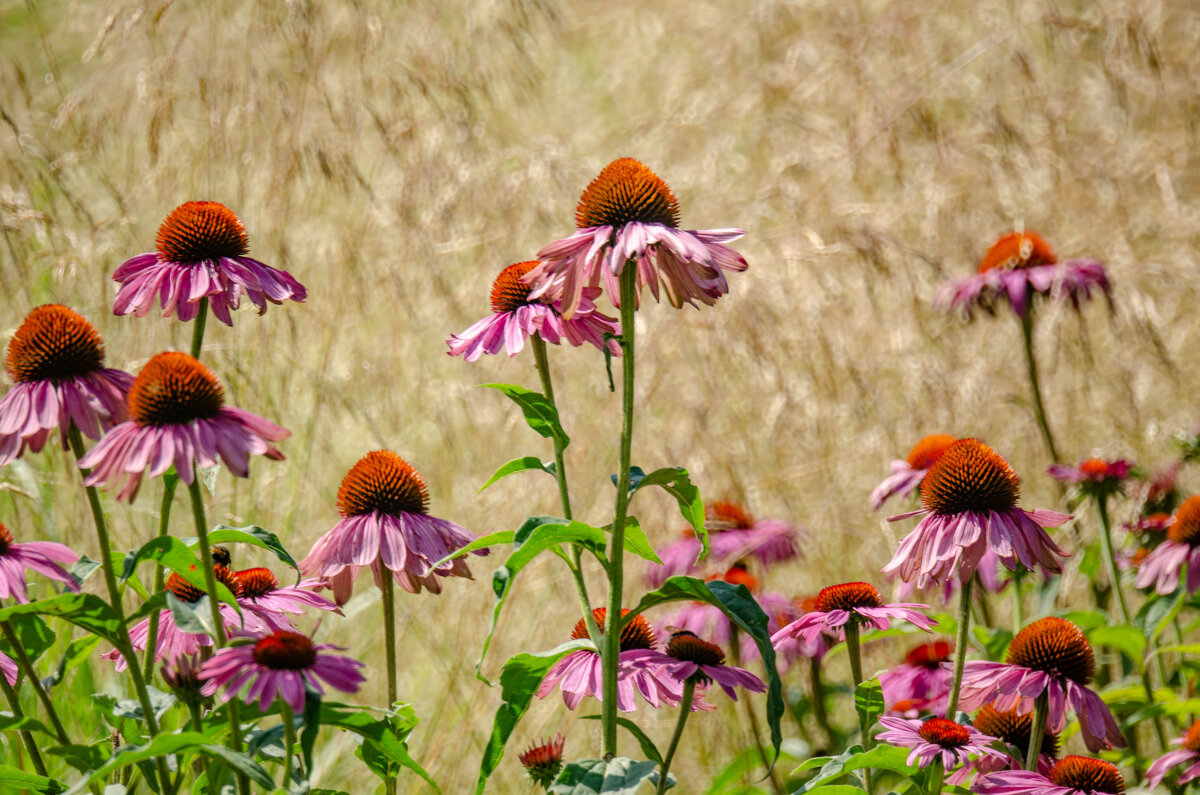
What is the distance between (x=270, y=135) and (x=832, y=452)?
1417 millimetres

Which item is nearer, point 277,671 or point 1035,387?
point 277,671

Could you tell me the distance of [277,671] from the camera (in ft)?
2.23

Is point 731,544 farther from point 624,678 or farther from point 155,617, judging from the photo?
point 155,617

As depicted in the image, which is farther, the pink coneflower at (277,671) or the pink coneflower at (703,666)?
the pink coneflower at (703,666)

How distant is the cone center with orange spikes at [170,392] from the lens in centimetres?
71

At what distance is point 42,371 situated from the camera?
0.78 m

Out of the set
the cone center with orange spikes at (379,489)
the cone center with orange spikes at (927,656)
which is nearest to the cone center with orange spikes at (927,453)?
the cone center with orange spikes at (927,656)

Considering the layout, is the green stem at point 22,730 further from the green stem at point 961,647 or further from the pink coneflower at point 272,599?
the green stem at point 961,647

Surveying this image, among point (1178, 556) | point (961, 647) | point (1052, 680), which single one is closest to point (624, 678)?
point (961, 647)

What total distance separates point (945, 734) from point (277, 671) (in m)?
0.52

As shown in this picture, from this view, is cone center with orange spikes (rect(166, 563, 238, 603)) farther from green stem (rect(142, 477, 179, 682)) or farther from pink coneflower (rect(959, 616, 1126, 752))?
pink coneflower (rect(959, 616, 1126, 752))

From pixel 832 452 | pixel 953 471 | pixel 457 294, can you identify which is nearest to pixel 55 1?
pixel 457 294

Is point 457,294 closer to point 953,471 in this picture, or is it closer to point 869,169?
point 869,169

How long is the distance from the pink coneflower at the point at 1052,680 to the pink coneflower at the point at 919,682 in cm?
23
